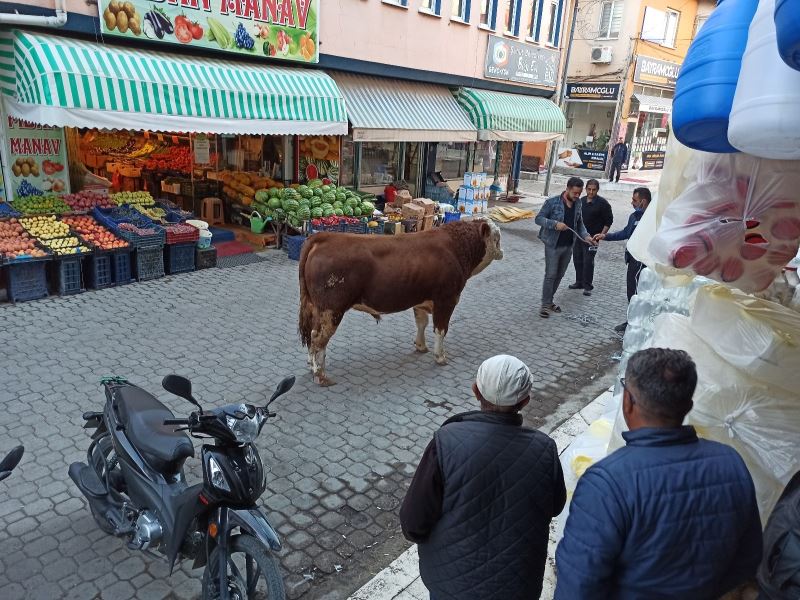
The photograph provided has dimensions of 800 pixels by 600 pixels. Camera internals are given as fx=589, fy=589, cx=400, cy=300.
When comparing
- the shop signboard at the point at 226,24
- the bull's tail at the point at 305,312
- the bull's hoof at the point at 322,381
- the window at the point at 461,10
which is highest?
the window at the point at 461,10

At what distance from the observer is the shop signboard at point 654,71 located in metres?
25.5

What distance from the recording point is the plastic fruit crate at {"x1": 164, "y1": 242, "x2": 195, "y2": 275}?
29.8 ft

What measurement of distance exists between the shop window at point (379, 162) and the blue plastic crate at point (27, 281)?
8420mm

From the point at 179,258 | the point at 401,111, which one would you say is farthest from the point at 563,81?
the point at 179,258

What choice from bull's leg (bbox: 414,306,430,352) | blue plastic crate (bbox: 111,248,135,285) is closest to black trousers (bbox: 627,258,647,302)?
bull's leg (bbox: 414,306,430,352)

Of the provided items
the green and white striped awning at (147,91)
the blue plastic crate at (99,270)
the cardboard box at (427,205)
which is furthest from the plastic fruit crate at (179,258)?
the cardboard box at (427,205)

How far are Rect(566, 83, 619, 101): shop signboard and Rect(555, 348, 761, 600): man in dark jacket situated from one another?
26561 mm

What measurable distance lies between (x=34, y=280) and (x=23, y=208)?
1.58 meters

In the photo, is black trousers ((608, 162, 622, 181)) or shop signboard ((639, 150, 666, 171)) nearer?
black trousers ((608, 162, 622, 181))

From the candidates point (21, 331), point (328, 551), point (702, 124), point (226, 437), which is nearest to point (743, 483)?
point (702, 124)

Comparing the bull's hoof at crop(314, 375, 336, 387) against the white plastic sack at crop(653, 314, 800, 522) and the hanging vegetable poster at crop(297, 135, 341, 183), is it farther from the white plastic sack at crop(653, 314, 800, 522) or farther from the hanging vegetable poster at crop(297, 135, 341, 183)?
the hanging vegetable poster at crop(297, 135, 341, 183)

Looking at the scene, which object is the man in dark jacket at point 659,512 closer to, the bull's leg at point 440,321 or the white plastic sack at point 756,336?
the white plastic sack at point 756,336

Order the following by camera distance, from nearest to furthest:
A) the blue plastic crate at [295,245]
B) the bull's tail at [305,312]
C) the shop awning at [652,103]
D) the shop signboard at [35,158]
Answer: the bull's tail at [305,312] < the shop signboard at [35,158] < the blue plastic crate at [295,245] < the shop awning at [652,103]

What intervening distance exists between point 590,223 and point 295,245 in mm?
5008
